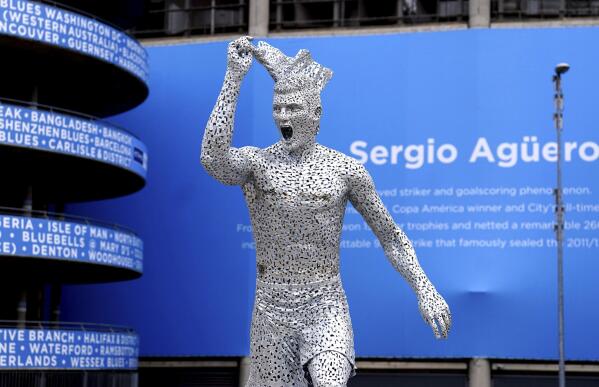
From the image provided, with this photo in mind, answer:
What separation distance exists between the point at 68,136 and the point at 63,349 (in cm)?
431

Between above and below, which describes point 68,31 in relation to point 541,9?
below

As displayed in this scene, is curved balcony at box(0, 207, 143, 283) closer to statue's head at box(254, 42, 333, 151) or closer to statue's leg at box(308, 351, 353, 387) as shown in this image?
statue's head at box(254, 42, 333, 151)

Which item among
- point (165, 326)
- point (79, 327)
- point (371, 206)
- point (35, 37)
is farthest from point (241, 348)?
point (371, 206)

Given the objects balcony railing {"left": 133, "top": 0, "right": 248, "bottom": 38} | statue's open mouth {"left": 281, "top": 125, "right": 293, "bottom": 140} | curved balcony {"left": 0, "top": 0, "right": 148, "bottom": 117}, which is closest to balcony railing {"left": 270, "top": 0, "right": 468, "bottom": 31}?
balcony railing {"left": 133, "top": 0, "right": 248, "bottom": 38}

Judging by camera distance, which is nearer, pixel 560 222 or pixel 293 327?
pixel 293 327

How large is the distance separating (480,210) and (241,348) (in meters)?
6.32

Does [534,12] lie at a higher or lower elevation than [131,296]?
higher

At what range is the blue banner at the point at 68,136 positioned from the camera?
25.6 m

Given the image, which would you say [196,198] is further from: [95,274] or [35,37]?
[35,37]

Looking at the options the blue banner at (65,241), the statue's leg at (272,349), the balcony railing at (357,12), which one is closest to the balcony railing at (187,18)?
the balcony railing at (357,12)

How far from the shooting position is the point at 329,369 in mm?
8625

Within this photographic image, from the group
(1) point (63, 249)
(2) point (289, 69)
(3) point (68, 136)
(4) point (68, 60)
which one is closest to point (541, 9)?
(4) point (68, 60)

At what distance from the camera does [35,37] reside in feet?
85.8

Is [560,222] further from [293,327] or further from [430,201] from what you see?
[293,327]
